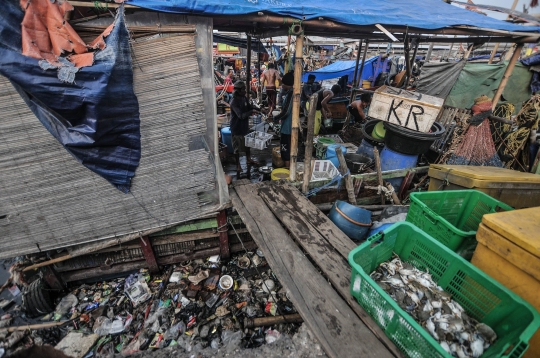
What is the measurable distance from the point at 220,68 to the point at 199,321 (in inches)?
823

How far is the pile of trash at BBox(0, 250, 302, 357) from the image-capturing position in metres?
3.43

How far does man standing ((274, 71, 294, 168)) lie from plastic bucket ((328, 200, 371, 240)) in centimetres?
278

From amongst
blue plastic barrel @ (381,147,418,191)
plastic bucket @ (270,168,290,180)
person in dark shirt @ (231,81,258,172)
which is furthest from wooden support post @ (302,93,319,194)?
person in dark shirt @ (231,81,258,172)

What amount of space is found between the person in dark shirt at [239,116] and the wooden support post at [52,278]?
13.3 ft

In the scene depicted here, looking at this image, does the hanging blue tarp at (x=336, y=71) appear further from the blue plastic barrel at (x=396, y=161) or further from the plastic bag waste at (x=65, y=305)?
the plastic bag waste at (x=65, y=305)

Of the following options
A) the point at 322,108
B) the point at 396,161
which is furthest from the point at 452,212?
the point at 322,108

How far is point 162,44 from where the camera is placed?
9.61 feet

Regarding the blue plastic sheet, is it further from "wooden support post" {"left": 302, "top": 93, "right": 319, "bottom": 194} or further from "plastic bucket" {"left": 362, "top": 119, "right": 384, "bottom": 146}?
"plastic bucket" {"left": 362, "top": 119, "right": 384, "bottom": 146}

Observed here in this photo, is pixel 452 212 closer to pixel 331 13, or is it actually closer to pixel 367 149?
pixel 331 13

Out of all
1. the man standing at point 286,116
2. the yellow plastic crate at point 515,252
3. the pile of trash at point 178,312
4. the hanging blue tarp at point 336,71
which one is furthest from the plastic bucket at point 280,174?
the hanging blue tarp at point 336,71

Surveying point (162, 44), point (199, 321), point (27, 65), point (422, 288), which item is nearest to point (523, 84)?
point (422, 288)

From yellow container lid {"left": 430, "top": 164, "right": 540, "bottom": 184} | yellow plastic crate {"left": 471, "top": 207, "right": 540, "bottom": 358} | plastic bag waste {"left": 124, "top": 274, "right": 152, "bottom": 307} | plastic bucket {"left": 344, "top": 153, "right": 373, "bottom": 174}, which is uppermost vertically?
yellow plastic crate {"left": 471, "top": 207, "right": 540, "bottom": 358}

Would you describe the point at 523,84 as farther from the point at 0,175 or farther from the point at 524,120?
the point at 0,175

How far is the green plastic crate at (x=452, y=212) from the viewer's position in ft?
8.39
